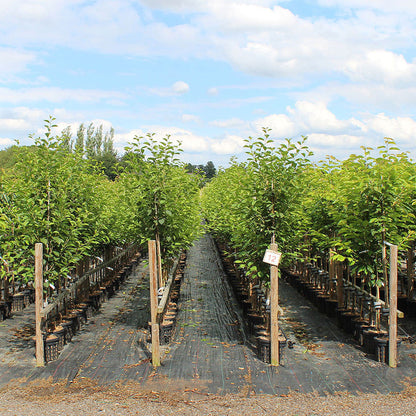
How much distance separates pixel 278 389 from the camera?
17.7 feet

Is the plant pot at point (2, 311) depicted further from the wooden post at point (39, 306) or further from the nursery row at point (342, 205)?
the nursery row at point (342, 205)

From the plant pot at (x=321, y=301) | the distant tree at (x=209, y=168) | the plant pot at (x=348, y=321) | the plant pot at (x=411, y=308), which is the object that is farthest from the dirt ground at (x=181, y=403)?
the distant tree at (x=209, y=168)

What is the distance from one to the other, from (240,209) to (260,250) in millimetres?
862

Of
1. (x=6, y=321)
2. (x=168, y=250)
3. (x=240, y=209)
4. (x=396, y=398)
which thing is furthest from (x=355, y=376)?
(x=6, y=321)

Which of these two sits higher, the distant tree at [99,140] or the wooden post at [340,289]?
the distant tree at [99,140]

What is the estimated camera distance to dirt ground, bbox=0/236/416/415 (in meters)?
4.98

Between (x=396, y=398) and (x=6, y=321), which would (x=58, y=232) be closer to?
(x=6, y=321)

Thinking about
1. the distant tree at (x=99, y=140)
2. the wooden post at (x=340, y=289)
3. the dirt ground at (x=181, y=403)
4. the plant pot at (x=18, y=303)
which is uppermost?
the distant tree at (x=99, y=140)

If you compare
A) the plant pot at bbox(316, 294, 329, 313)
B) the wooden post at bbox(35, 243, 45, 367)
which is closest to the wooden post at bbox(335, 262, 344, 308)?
the plant pot at bbox(316, 294, 329, 313)

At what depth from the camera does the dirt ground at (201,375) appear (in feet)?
16.3

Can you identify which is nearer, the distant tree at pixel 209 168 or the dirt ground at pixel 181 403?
the dirt ground at pixel 181 403

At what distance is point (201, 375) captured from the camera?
5.84 metres

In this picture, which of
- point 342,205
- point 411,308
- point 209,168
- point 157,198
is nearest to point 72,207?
point 157,198

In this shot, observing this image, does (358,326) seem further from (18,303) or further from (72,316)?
(18,303)
